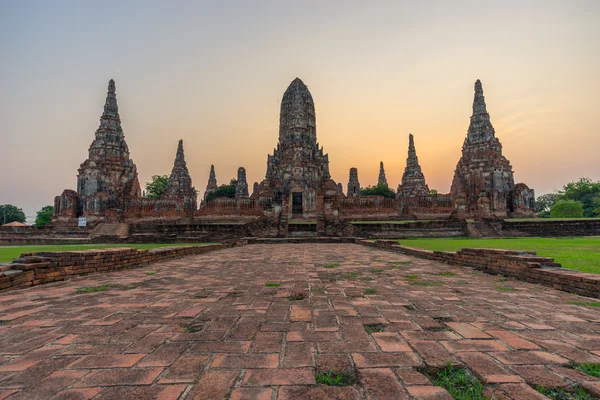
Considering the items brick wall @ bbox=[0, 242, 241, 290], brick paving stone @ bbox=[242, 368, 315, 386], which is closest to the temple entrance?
brick wall @ bbox=[0, 242, 241, 290]

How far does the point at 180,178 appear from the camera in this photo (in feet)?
131

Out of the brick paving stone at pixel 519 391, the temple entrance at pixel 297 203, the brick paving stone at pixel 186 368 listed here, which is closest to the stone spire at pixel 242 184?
the temple entrance at pixel 297 203

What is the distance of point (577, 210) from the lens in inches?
1340

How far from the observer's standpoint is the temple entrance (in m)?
28.1

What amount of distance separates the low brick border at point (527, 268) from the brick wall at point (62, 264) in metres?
7.40

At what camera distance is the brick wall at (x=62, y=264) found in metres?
4.53

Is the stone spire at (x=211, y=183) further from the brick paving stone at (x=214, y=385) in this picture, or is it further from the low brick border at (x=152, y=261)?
the brick paving stone at (x=214, y=385)

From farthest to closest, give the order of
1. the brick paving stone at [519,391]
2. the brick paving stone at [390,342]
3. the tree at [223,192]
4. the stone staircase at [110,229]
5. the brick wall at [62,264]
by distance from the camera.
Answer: the tree at [223,192]
the stone staircase at [110,229]
the brick wall at [62,264]
the brick paving stone at [390,342]
the brick paving stone at [519,391]

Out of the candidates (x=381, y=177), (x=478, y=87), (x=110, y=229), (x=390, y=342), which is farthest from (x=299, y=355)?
(x=381, y=177)

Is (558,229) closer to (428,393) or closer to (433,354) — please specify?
(433,354)

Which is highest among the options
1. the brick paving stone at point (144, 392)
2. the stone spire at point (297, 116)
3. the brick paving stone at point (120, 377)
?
the stone spire at point (297, 116)

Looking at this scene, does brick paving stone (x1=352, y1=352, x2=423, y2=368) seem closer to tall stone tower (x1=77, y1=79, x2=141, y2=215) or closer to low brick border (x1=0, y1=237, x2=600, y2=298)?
low brick border (x1=0, y1=237, x2=600, y2=298)

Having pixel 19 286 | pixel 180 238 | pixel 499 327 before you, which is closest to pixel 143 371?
pixel 499 327

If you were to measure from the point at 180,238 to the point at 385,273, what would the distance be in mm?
13764
